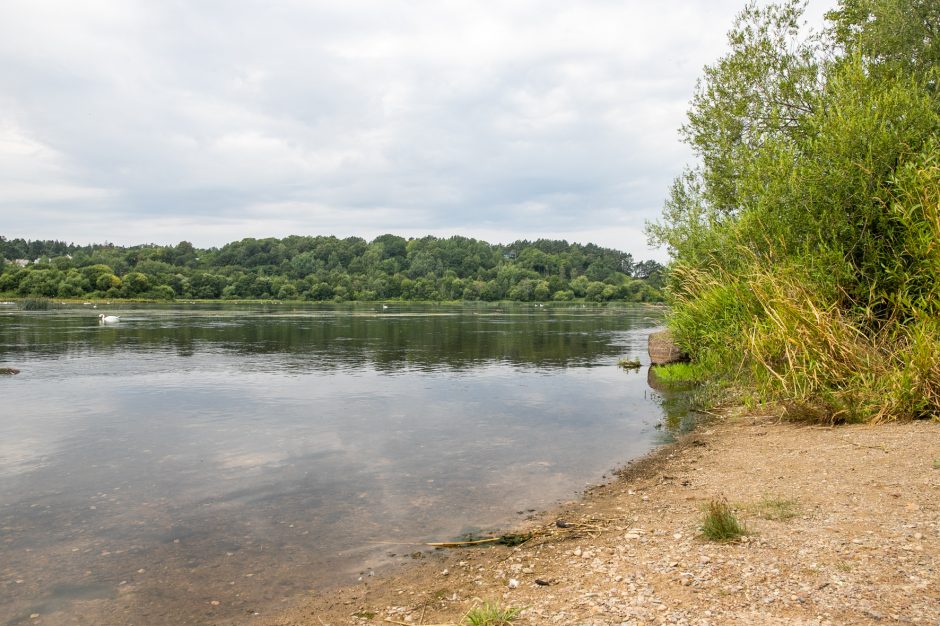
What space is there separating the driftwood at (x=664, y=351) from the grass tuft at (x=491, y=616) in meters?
27.4

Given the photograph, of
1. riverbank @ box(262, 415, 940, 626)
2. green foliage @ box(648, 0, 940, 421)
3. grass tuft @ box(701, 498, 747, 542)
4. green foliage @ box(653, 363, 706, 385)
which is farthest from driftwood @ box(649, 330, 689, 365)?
grass tuft @ box(701, 498, 747, 542)

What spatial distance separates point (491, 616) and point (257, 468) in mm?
9904

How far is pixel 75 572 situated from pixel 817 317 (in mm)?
17311

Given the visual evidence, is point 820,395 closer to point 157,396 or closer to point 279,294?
point 157,396

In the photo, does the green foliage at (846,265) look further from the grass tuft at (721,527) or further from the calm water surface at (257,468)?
the grass tuft at (721,527)

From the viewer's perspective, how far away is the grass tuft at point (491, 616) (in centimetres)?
673

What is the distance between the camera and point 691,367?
30219 mm

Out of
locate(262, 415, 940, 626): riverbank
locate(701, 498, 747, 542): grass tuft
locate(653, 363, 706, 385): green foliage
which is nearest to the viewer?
locate(262, 415, 940, 626): riverbank

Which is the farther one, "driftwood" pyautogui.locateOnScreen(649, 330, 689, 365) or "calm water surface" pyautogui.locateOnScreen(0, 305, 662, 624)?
"driftwood" pyautogui.locateOnScreen(649, 330, 689, 365)

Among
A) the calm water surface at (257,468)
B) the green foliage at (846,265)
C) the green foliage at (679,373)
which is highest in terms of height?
the green foliage at (846,265)

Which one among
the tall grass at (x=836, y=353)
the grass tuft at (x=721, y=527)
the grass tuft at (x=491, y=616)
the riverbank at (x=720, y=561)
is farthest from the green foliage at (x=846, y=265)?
the grass tuft at (x=491, y=616)

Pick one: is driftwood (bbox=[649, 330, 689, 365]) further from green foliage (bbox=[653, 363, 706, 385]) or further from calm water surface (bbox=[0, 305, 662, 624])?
calm water surface (bbox=[0, 305, 662, 624])

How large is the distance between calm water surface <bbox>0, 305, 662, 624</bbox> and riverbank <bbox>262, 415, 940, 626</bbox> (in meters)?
1.20

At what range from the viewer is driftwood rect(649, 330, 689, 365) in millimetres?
32469
